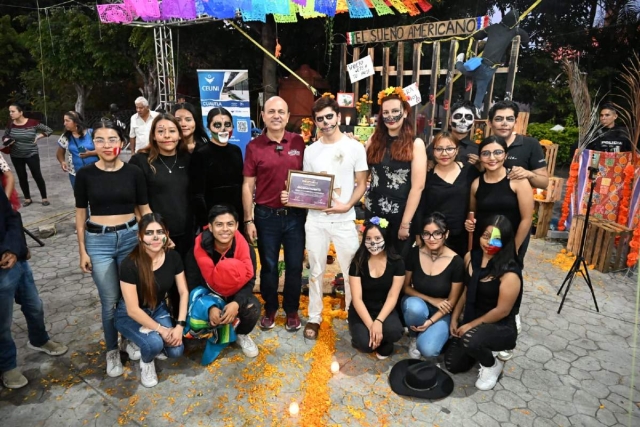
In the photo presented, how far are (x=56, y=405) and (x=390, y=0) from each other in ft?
27.2

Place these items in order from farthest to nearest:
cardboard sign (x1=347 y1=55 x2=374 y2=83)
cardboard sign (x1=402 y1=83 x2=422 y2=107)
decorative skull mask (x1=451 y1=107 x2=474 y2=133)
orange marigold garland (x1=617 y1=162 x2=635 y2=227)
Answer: cardboard sign (x1=347 y1=55 x2=374 y2=83) → cardboard sign (x1=402 y1=83 x2=422 y2=107) → orange marigold garland (x1=617 y1=162 x2=635 y2=227) → decorative skull mask (x1=451 y1=107 x2=474 y2=133)

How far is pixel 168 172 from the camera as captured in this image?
353 cm

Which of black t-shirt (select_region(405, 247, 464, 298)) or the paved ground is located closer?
the paved ground

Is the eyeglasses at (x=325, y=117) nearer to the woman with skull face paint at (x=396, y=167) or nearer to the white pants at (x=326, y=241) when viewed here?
the woman with skull face paint at (x=396, y=167)

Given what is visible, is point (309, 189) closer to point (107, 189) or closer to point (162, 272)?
point (162, 272)

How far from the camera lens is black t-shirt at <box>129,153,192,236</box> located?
3498 mm

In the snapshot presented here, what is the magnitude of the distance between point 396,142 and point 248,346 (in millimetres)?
2245

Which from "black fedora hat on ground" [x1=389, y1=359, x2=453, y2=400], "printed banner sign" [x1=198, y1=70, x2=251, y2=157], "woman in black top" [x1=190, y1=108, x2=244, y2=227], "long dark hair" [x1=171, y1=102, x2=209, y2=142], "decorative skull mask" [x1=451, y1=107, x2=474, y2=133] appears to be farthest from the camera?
"printed banner sign" [x1=198, y1=70, x2=251, y2=157]

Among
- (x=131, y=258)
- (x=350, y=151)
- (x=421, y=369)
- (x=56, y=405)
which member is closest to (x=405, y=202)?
(x=350, y=151)

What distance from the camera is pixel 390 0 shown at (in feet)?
26.8

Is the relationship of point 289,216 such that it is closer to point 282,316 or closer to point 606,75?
Answer: point 282,316

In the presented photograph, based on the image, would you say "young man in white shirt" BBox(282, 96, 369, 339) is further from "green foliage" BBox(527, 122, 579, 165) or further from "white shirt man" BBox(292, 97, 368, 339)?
"green foliage" BBox(527, 122, 579, 165)

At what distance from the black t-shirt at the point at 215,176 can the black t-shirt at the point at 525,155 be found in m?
2.52

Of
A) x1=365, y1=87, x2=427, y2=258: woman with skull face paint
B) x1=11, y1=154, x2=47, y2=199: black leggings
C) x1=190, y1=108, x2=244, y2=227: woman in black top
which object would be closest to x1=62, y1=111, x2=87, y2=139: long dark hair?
x1=11, y1=154, x2=47, y2=199: black leggings
